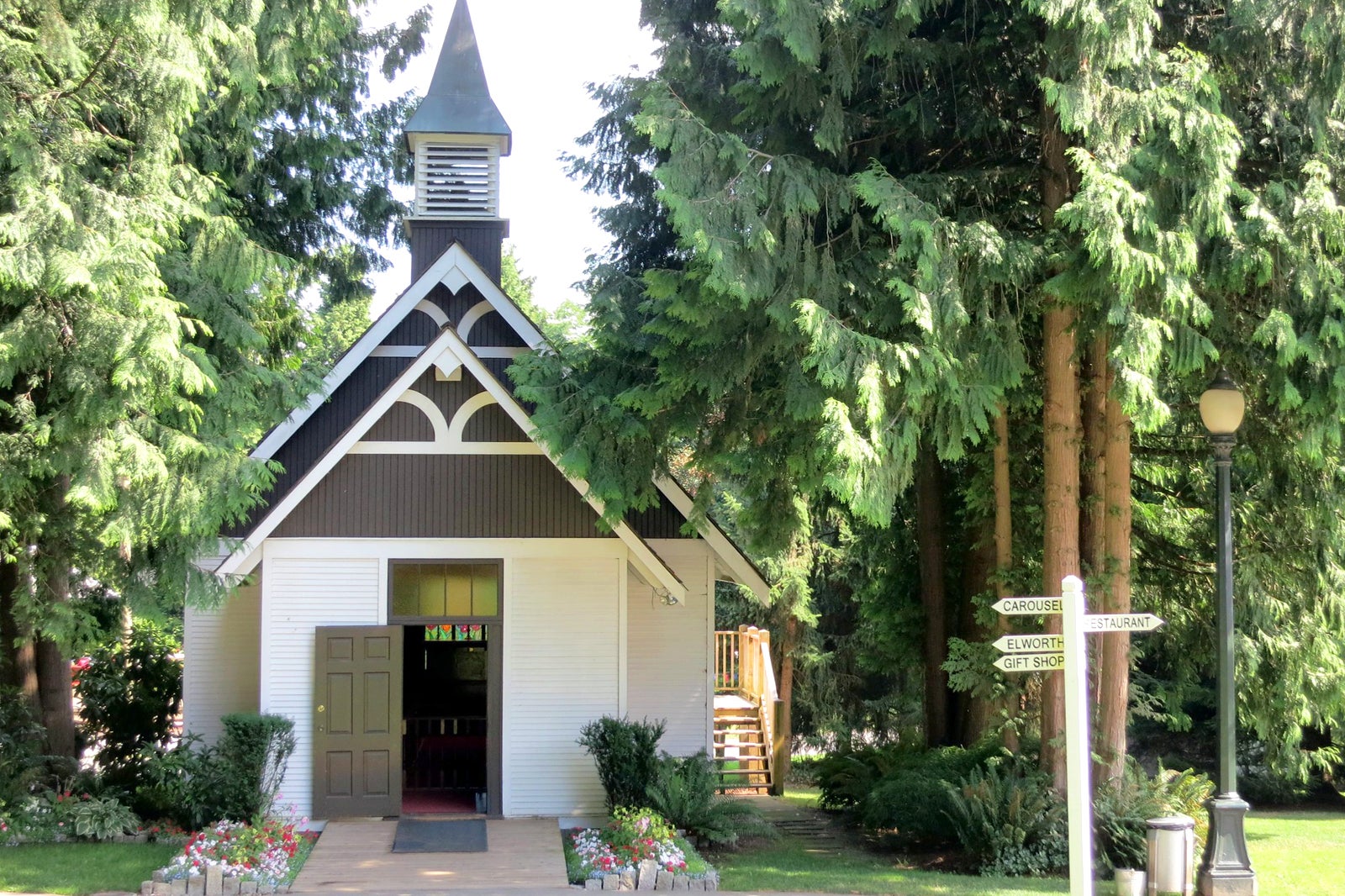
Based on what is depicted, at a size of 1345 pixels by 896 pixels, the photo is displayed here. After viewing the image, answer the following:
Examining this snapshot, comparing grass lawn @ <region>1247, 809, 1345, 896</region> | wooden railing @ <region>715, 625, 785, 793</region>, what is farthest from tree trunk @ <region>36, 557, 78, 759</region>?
grass lawn @ <region>1247, 809, 1345, 896</region>

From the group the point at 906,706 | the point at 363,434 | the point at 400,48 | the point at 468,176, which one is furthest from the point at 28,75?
the point at 906,706

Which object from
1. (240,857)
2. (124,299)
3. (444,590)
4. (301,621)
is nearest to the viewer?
(124,299)

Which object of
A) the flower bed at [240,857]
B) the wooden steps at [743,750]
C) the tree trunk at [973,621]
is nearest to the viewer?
the flower bed at [240,857]

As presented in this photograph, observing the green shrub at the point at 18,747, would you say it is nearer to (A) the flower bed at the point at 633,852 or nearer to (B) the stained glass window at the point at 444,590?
(B) the stained glass window at the point at 444,590

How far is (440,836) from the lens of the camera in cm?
1256

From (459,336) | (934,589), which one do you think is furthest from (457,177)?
(934,589)

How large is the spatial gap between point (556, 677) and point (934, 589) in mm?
4926

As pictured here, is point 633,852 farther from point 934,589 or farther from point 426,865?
point 934,589

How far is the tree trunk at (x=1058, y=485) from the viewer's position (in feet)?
40.3

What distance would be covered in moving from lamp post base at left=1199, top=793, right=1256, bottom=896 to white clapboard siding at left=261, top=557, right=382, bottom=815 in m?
8.48

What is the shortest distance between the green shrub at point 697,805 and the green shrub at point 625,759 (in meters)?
0.14

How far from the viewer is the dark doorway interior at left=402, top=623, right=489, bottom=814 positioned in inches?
638

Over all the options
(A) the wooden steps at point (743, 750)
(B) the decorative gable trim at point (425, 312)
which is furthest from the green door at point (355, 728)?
(A) the wooden steps at point (743, 750)

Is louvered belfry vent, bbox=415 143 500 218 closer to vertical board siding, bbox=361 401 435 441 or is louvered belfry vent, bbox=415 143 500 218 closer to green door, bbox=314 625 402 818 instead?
vertical board siding, bbox=361 401 435 441
